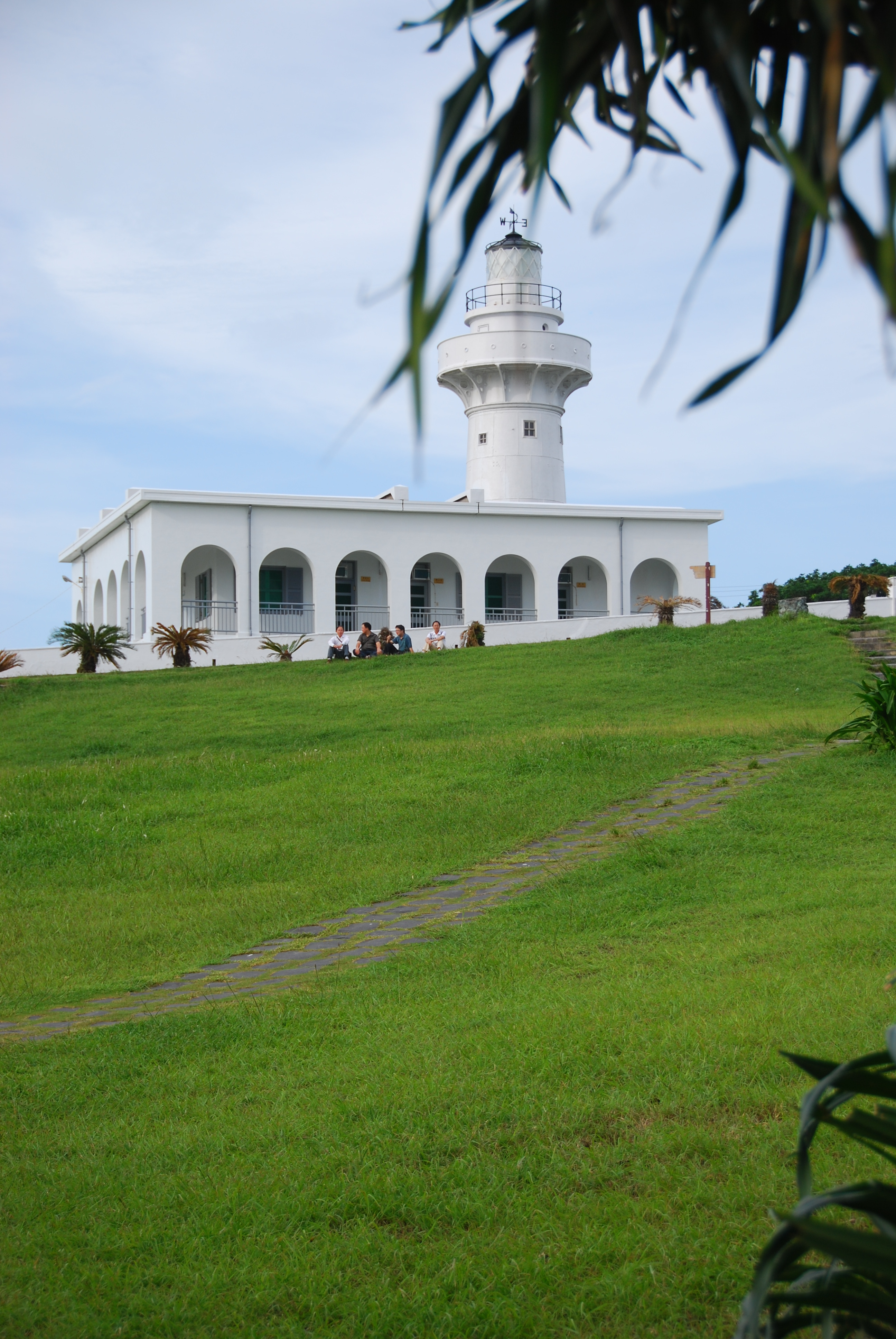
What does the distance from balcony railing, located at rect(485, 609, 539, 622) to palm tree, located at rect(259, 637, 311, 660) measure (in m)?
6.86

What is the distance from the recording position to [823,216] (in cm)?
128

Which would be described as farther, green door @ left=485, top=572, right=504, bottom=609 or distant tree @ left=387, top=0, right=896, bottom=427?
green door @ left=485, top=572, right=504, bottom=609

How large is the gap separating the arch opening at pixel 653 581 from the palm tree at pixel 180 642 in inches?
571

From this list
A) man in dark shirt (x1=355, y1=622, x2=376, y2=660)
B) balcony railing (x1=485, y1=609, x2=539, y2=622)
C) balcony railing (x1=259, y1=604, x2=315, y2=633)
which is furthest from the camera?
balcony railing (x1=485, y1=609, x2=539, y2=622)

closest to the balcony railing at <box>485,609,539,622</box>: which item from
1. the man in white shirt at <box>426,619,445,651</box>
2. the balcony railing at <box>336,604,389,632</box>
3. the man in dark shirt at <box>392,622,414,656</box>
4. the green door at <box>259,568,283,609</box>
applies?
the balcony railing at <box>336,604,389,632</box>

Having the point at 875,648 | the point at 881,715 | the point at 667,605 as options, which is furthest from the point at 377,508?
the point at 881,715

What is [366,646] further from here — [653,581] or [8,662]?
[653,581]

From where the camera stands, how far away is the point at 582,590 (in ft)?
117

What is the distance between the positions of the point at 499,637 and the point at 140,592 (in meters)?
9.38

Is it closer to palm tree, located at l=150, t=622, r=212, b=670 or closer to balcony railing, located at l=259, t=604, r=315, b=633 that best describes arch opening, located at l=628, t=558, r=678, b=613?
balcony railing, located at l=259, t=604, r=315, b=633

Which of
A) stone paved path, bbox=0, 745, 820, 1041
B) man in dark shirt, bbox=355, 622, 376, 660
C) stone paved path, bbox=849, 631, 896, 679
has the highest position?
man in dark shirt, bbox=355, 622, 376, 660

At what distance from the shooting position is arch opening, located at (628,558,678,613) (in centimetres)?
3616

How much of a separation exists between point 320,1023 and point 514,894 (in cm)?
272

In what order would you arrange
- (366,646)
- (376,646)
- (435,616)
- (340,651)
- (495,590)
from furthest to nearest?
(495,590) → (435,616) → (376,646) → (366,646) → (340,651)
